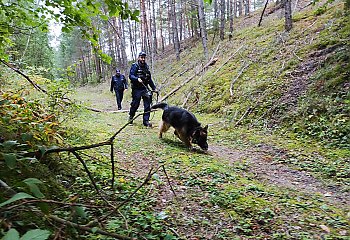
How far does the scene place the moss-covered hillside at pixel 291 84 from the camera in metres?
7.65

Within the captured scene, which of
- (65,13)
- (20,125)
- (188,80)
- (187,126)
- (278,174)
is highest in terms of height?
(65,13)

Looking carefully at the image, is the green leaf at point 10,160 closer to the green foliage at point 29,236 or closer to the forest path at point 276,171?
the green foliage at point 29,236

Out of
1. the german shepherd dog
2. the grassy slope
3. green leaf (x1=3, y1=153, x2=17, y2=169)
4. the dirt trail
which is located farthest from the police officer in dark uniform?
green leaf (x1=3, y1=153, x2=17, y2=169)

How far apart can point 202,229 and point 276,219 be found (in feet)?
3.39

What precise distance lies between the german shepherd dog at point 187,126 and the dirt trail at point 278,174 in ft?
1.65

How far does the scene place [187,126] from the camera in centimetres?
729

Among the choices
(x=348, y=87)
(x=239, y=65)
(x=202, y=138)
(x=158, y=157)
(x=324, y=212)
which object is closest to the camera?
(x=324, y=212)

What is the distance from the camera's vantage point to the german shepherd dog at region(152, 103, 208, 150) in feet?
23.2

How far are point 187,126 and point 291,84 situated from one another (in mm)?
4866

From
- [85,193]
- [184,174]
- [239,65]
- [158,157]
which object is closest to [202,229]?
[85,193]

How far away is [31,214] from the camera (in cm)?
217

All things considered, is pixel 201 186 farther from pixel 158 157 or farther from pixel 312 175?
pixel 312 175

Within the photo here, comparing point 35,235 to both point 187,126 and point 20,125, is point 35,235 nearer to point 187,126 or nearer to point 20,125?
point 20,125

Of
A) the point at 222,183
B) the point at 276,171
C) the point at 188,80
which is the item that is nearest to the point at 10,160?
the point at 222,183
